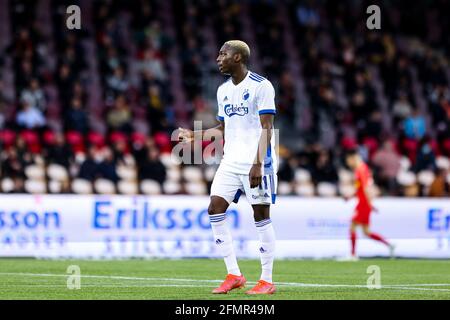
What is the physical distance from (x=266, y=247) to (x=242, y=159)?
957 mm

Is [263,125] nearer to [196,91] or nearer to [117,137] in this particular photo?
[117,137]

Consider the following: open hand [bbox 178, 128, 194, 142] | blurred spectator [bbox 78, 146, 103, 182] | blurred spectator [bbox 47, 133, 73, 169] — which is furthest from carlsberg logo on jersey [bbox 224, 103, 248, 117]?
blurred spectator [bbox 47, 133, 73, 169]

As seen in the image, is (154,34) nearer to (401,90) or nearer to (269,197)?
(401,90)

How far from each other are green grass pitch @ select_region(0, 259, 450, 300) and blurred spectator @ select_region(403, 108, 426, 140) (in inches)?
336

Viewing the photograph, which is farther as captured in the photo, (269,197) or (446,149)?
(446,149)

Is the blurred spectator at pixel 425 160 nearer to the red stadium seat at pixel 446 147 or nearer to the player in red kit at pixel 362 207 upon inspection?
the red stadium seat at pixel 446 147

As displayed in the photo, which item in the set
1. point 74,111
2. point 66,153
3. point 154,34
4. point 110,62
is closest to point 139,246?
point 66,153

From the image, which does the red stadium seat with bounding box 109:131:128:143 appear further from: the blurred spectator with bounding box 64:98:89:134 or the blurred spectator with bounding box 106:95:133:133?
the blurred spectator with bounding box 64:98:89:134

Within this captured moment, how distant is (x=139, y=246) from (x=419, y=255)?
5515 mm

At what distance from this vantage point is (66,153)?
75.6ft

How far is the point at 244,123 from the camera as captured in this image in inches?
468

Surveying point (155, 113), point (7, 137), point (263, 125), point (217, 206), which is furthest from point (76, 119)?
point (263, 125)

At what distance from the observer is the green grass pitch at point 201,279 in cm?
1172

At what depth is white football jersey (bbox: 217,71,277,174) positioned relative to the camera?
11797 millimetres
